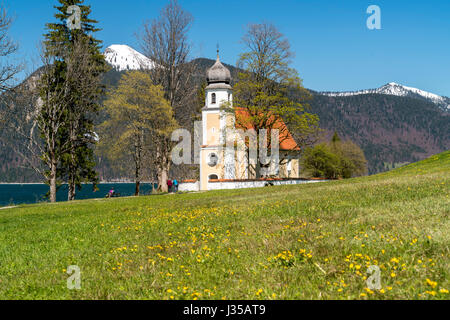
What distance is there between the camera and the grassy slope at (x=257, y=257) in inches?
223

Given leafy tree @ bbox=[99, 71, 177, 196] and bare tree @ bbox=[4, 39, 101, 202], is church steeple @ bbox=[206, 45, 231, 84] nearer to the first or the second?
leafy tree @ bbox=[99, 71, 177, 196]

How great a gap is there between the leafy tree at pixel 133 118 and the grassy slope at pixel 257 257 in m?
29.4

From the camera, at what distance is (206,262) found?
7.34m

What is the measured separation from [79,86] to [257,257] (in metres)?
34.0

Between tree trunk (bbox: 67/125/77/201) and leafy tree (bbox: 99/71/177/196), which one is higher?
leafy tree (bbox: 99/71/177/196)

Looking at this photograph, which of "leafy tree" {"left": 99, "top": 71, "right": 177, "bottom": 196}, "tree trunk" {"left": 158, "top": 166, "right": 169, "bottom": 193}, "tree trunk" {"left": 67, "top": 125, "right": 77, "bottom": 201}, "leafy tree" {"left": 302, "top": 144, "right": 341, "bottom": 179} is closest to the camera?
"tree trunk" {"left": 67, "top": 125, "right": 77, "bottom": 201}

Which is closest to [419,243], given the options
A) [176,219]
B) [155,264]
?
[155,264]

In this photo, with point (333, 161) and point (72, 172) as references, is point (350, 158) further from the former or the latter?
point (72, 172)

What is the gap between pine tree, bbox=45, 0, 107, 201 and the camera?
120ft

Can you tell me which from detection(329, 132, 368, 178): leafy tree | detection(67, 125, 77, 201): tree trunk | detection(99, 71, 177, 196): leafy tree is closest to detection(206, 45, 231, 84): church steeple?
detection(99, 71, 177, 196): leafy tree

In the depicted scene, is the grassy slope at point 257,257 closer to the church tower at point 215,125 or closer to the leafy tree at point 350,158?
the church tower at point 215,125

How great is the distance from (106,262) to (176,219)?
209 inches

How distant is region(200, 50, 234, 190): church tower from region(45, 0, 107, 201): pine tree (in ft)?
44.7

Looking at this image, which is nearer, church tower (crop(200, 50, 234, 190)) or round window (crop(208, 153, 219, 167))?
church tower (crop(200, 50, 234, 190))
